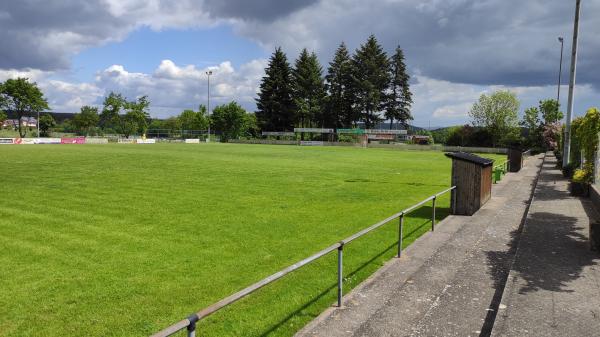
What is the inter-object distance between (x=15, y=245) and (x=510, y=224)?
37.3 feet

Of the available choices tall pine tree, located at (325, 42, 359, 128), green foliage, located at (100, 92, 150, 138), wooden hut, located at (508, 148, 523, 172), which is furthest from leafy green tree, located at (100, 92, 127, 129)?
wooden hut, located at (508, 148, 523, 172)

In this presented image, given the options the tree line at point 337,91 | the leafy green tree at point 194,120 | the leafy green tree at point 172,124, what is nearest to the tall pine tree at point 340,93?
the tree line at point 337,91

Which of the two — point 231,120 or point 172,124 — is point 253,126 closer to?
point 231,120

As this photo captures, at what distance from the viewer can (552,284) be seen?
631cm

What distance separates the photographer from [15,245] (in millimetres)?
8727

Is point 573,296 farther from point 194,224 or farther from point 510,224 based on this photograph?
point 194,224

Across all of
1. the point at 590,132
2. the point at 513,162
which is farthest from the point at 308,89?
the point at 590,132

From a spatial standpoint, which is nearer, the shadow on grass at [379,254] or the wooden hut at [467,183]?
the shadow on grass at [379,254]


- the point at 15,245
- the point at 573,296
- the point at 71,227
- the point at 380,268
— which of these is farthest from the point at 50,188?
the point at 573,296

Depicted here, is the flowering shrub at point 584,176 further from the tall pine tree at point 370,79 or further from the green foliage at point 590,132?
the tall pine tree at point 370,79

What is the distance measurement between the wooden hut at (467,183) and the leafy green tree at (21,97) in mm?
93576

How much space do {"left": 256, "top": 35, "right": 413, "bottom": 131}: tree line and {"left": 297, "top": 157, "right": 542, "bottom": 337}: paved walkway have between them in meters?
86.1

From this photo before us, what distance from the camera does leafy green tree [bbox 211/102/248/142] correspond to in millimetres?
101938

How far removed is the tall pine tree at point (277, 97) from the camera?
100 meters
